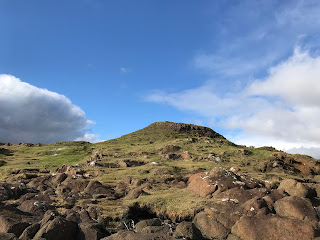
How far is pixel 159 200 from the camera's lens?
25859 millimetres

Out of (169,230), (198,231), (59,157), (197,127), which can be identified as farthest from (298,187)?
(197,127)

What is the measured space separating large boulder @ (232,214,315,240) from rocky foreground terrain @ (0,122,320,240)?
56 mm

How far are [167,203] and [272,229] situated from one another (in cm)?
1063

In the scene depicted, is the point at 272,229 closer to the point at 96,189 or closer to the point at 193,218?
the point at 193,218

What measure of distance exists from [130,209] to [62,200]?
8.70 m

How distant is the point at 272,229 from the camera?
17000 mm

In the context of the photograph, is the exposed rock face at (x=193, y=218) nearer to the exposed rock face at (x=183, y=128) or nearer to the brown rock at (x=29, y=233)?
the brown rock at (x=29, y=233)

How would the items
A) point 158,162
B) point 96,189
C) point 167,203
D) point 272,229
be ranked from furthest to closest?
point 158,162 < point 96,189 < point 167,203 < point 272,229

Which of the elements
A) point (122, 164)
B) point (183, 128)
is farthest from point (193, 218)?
point (183, 128)

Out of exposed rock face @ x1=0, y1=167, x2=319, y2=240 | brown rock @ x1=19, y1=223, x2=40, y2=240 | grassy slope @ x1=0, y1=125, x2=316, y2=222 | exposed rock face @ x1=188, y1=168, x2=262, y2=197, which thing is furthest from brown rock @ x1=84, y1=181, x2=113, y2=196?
brown rock @ x1=19, y1=223, x2=40, y2=240

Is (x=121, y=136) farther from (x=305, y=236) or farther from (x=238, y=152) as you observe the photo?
(x=305, y=236)

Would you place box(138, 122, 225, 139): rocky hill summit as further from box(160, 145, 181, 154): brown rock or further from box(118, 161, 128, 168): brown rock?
box(118, 161, 128, 168): brown rock

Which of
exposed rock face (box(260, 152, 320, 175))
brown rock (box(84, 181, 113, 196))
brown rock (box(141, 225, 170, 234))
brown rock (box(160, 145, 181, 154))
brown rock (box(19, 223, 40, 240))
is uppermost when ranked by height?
brown rock (box(160, 145, 181, 154))

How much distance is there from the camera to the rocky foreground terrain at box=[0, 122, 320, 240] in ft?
55.6
